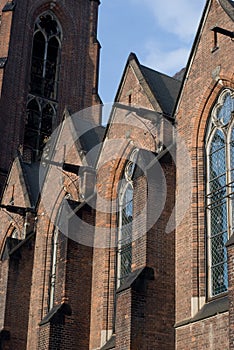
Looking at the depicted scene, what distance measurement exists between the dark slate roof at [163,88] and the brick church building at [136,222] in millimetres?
72

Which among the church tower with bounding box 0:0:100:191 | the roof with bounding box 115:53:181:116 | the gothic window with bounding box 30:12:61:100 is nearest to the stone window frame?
the roof with bounding box 115:53:181:116

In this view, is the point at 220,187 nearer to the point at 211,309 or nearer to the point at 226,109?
the point at 226,109

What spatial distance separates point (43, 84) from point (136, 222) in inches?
847

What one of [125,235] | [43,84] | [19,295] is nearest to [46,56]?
[43,84]

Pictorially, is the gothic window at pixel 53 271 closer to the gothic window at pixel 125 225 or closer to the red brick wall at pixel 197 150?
the gothic window at pixel 125 225

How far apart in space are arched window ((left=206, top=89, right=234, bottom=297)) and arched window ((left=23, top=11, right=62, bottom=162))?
18.1m

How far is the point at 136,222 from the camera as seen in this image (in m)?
17.1

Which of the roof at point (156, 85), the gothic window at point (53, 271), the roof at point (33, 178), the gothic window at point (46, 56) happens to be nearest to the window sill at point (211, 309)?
the roof at point (156, 85)

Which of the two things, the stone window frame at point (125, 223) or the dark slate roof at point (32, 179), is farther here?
the dark slate roof at point (32, 179)

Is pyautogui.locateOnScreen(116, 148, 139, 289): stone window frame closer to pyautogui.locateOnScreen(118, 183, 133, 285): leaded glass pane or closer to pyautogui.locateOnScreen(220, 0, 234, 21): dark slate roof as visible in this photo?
pyautogui.locateOnScreen(118, 183, 133, 285): leaded glass pane

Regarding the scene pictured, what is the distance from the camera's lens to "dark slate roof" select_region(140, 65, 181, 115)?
19864mm

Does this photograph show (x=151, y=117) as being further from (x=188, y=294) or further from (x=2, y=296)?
(x=2, y=296)

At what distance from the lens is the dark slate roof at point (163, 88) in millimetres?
19864

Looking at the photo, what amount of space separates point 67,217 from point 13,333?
5.35 metres
